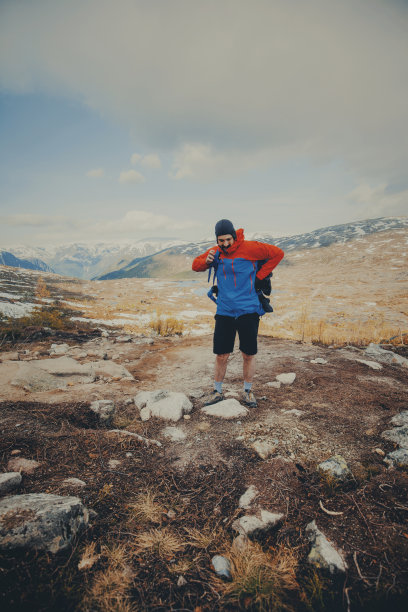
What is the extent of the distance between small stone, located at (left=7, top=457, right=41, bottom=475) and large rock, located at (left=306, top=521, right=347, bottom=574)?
2498 millimetres

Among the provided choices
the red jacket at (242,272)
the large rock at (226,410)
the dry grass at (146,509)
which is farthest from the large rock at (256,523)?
the red jacket at (242,272)

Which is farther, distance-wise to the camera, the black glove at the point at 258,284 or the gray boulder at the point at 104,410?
the black glove at the point at 258,284

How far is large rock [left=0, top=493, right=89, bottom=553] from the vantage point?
1575mm

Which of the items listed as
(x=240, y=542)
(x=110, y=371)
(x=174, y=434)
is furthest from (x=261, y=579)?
(x=110, y=371)

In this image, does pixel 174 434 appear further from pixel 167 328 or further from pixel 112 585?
pixel 167 328

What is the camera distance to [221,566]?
1758mm

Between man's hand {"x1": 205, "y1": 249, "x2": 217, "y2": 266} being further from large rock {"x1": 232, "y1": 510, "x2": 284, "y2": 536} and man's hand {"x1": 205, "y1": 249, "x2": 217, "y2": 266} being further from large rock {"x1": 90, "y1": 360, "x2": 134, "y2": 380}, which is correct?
large rock {"x1": 90, "y1": 360, "x2": 134, "y2": 380}

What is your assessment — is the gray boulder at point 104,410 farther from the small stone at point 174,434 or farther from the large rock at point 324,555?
the large rock at point 324,555

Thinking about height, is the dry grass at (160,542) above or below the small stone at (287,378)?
above

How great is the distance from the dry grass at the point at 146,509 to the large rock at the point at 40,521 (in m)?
0.39

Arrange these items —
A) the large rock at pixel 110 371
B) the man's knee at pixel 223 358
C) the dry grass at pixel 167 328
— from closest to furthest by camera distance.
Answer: the man's knee at pixel 223 358, the large rock at pixel 110 371, the dry grass at pixel 167 328

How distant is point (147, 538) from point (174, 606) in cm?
47

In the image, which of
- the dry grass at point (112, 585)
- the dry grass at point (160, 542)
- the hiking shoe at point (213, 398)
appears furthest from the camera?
the hiking shoe at point (213, 398)

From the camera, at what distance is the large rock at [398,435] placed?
9.79 ft
